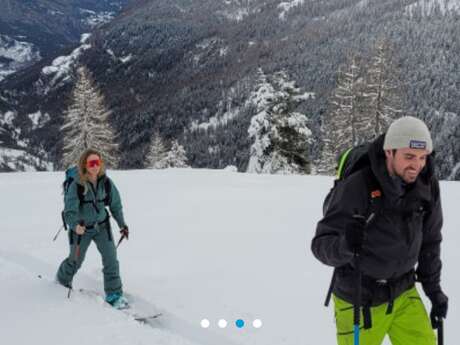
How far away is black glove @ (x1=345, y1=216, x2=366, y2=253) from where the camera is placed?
116 inches

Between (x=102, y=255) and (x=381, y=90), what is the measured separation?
26.4 meters

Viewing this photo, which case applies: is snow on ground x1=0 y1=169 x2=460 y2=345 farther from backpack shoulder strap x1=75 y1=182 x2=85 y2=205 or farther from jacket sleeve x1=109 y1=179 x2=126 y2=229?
backpack shoulder strap x1=75 y1=182 x2=85 y2=205

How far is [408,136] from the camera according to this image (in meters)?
2.96

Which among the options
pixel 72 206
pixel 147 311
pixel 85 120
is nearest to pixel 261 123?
pixel 85 120

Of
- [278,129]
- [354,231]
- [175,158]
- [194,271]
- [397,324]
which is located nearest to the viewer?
[354,231]

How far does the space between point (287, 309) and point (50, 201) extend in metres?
10.2

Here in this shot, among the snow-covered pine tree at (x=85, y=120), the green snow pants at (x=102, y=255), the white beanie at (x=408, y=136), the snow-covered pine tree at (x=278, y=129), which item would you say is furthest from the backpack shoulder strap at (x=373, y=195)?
the snow-covered pine tree at (x=85, y=120)

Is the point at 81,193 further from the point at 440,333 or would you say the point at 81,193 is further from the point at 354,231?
the point at 440,333

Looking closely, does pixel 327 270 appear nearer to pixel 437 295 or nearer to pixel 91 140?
pixel 437 295

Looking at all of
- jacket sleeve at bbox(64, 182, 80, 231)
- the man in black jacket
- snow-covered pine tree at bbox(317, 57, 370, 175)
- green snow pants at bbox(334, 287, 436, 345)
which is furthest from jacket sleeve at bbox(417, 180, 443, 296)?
snow-covered pine tree at bbox(317, 57, 370, 175)

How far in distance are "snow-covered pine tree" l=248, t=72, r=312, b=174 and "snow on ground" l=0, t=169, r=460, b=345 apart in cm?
1224

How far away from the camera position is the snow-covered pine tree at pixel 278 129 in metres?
26.4

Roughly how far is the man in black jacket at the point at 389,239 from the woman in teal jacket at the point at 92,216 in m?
3.29

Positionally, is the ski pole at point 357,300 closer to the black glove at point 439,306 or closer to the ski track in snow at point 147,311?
the black glove at point 439,306
